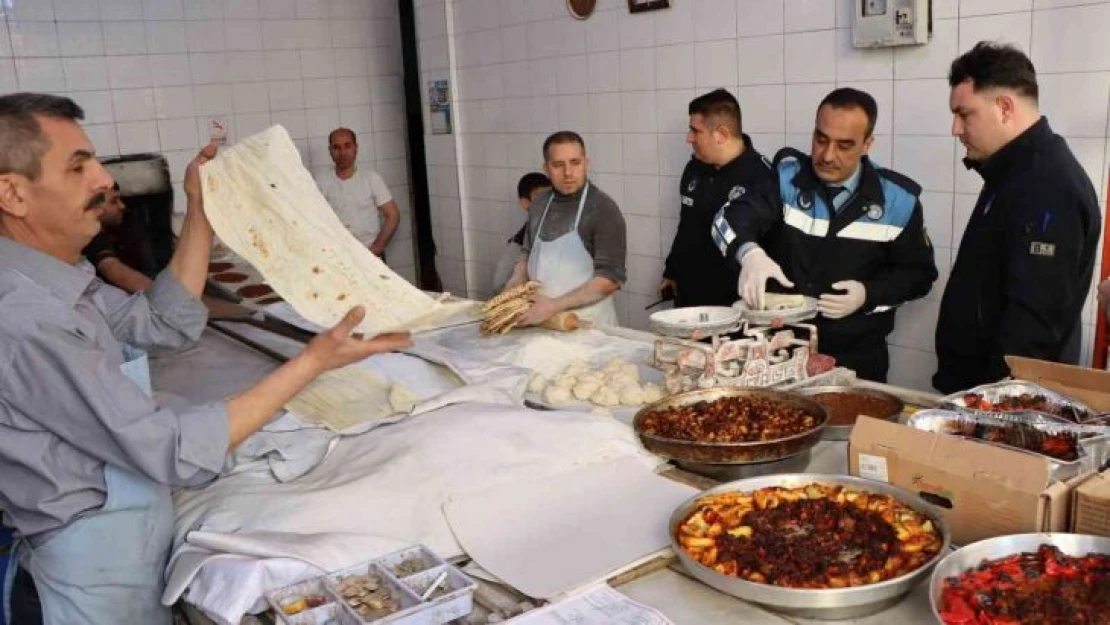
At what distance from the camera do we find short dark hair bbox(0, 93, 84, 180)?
2.07 metres

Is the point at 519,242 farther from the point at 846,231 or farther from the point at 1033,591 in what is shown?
the point at 1033,591

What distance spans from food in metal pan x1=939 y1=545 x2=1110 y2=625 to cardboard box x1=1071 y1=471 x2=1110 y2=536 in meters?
0.11

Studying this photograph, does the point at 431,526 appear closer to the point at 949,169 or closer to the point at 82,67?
the point at 949,169

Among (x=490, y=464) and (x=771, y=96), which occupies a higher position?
(x=771, y=96)

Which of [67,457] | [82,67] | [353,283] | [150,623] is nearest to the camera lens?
[67,457]

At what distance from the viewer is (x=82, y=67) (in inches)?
260

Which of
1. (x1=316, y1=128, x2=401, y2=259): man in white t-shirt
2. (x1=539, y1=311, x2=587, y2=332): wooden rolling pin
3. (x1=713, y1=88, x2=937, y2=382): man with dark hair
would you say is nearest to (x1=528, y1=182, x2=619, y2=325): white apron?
(x1=539, y1=311, x2=587, y2=332): wooden rolling pin

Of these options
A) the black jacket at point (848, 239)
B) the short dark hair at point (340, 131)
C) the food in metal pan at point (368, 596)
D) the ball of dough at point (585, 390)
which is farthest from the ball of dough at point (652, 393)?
the short dark hair at point (340, 131)

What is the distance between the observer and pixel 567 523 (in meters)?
2.20

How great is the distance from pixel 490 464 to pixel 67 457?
98 centimetres

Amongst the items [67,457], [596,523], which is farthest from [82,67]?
[596,523]

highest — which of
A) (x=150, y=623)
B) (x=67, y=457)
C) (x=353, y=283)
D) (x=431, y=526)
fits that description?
(x=353, y=283)

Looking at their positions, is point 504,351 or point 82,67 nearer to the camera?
point 504,351

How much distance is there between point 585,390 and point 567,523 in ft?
2.76
